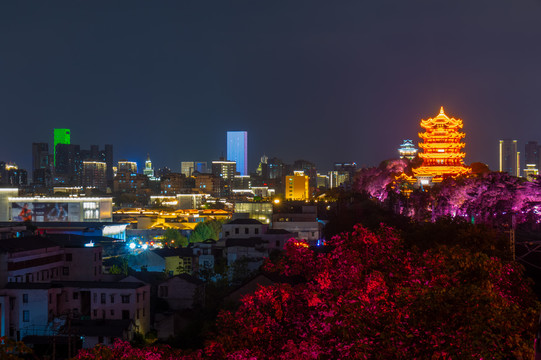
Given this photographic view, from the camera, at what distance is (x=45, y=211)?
311 feet

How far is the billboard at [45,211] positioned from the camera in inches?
→ 3701

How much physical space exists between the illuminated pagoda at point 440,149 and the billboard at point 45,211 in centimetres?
4465

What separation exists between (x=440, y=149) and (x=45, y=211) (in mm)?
50664

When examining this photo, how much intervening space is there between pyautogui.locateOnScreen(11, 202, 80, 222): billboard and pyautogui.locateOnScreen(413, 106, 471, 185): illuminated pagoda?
44.7 m

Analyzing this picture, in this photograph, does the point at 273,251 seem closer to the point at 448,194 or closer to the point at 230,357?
the point at 448,194

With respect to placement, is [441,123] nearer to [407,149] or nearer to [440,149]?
[440,149]

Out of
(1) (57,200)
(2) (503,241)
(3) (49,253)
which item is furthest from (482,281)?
(1) (57,200)

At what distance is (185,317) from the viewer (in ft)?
96.3

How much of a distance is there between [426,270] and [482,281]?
3.41 feet

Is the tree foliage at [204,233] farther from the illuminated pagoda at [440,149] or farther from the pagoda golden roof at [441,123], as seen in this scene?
the pagoda golden roof at [441,123]

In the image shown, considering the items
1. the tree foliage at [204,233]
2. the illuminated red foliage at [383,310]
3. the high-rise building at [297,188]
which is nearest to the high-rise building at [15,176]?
the high-rise building at [297,188]

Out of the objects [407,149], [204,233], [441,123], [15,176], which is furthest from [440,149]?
[15,176]

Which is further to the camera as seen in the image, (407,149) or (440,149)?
(407,149)

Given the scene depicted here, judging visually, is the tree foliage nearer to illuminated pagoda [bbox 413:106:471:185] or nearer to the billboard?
illuminated pagoda [bbox 413:106:471:185]
